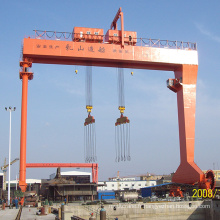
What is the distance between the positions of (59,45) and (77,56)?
1941 mm

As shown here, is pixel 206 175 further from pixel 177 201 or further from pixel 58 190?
pixel 58 190

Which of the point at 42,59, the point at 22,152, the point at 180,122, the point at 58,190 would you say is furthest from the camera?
the point at 58,190

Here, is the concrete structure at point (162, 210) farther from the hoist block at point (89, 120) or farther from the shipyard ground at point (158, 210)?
the hoist block at point (89, 120)

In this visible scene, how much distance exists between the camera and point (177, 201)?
28.6 m

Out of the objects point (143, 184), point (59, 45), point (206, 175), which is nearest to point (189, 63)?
point (206, 175)

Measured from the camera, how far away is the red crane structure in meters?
28.9

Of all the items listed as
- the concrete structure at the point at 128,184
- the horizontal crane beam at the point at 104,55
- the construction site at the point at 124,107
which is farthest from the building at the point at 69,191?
the concrete structure at the point at 128,184

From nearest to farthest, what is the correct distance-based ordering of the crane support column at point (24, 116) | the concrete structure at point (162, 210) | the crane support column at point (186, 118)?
the concrete structure at point (162, 210) < the crane support column at point (24, 116) < the crane support column at point (186, 118)

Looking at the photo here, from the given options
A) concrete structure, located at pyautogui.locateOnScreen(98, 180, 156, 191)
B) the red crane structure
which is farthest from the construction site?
concrete structure, located at pyautogui.locateOnScreen(98, 180, 156, 191)

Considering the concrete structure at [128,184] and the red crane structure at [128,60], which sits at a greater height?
the red crane structure at [128,60]

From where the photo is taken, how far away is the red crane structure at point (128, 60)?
94.9 feet

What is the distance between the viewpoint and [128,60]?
30.5 metres
